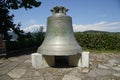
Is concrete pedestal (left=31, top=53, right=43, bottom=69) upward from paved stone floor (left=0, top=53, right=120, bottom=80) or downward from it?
upward

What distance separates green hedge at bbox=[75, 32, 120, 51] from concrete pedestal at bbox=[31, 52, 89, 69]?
5.69 m

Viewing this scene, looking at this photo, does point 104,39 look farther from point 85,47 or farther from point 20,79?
point 20,79

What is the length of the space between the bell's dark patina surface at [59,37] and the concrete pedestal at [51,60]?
0.22 meters

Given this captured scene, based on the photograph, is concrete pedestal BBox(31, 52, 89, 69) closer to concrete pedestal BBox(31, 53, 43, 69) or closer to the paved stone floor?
concrete pedestal BBox(31, 53, 43, 69)

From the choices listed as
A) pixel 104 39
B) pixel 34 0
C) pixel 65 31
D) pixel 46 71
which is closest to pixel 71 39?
pixel 65 31

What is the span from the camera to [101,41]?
11.6 metres

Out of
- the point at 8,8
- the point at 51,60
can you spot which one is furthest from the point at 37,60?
the point at 8,8

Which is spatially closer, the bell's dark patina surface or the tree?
the bell's dark patina surface

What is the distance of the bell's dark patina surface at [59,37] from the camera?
569cm

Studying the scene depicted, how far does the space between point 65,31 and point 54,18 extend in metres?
0.61

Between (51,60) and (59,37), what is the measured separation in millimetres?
886

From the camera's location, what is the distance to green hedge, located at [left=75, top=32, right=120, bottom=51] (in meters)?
11.4

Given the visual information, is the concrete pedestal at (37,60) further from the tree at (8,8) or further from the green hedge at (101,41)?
the green hedge at (101,41)

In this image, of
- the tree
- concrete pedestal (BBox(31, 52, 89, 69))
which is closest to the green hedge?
the tree
